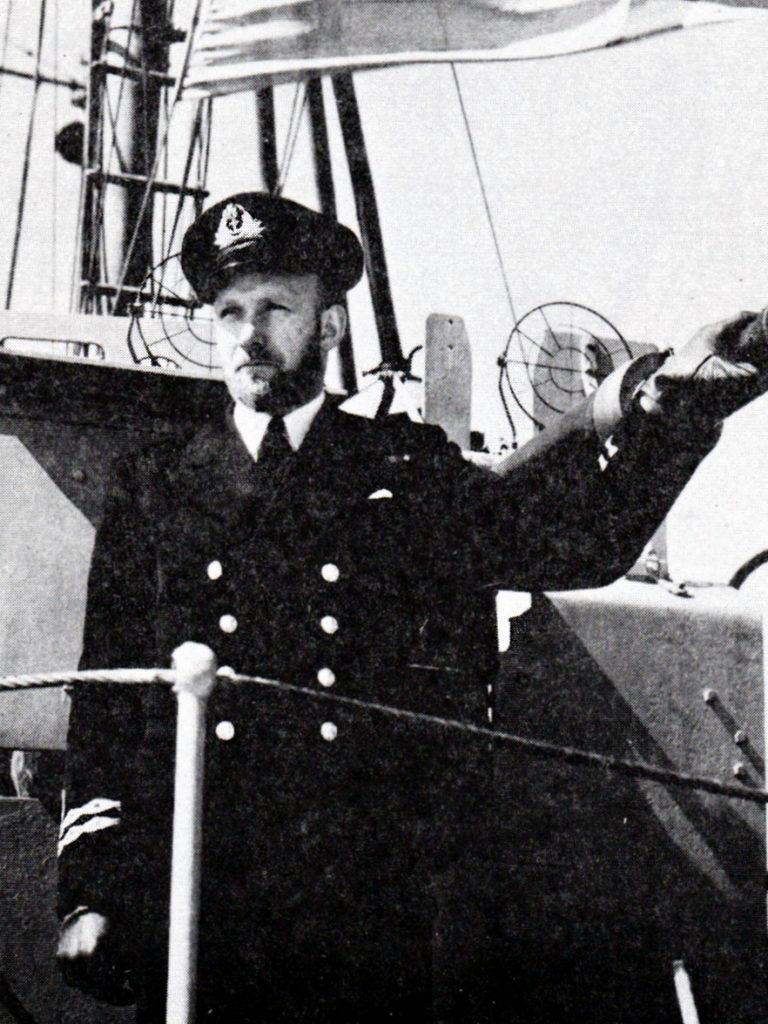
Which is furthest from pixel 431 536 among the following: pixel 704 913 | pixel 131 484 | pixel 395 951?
pixel 704 913

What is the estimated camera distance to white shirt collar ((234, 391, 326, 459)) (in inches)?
94.8

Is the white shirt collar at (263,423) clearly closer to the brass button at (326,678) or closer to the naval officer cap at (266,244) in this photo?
the naval officer cap at (266,244)

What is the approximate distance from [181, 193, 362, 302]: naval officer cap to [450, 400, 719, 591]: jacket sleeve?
55 centimetres

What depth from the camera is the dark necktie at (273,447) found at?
2389mm

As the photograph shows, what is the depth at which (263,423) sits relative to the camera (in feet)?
7.90

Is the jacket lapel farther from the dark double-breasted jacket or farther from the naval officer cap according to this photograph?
the naval officer cap

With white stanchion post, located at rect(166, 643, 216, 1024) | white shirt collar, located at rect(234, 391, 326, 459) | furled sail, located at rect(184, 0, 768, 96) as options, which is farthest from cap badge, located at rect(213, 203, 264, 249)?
furled sail, located at rect(184, 0, 768, 96)

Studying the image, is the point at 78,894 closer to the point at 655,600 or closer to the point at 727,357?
the point at 727,357

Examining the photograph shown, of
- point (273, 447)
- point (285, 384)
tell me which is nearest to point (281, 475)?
point (273, 447)

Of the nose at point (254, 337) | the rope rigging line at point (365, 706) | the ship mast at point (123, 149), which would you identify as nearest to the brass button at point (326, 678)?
the rope rigging line at point (365, 706)

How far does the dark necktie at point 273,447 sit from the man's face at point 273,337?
0.09 ft

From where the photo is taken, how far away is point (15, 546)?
11.2 feet

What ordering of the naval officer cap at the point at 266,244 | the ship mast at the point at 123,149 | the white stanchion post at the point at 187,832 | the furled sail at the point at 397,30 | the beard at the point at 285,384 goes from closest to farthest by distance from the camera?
1. the white stanchion post at the point at 187,832
2. the beard at the point at 285,384
3. the naval officer cap at the point at 266,244
4. the furled sail at the point at 397,30
5. the ship mast at the point at 123,149

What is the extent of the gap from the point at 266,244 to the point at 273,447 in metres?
0.43
